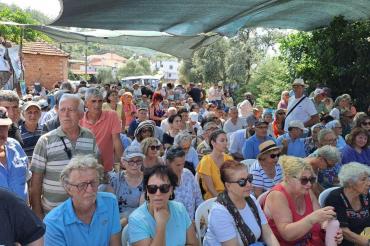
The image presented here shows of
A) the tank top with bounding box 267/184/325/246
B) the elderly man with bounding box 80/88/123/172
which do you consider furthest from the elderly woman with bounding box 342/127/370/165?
the elderly man with bounding box 80/88/123/172

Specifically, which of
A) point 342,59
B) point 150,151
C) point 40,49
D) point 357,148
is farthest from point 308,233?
point 40,49

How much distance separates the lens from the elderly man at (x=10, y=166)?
3438 millimetres

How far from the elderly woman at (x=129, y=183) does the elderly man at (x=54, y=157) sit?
2.24 feet

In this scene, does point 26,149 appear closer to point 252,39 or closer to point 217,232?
point 217,232

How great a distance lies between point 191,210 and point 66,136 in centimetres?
159

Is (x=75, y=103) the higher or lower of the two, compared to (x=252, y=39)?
lower

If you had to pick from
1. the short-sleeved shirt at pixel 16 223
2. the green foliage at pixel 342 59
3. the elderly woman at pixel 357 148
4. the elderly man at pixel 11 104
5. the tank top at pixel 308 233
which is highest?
the green foliage at pixel 342 59

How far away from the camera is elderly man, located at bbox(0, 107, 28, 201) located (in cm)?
344

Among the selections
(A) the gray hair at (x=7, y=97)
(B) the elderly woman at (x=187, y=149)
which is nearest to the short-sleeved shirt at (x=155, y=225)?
(A) the gray hair at (x=7, y=97)

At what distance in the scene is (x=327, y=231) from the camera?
3598 millimetres

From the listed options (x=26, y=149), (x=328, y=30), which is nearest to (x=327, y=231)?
(x=26, y=149)

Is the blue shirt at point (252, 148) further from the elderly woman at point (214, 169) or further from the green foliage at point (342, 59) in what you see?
the green foliage at point (342, 59)

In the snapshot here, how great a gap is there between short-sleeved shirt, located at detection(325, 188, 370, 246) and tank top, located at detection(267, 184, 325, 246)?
0.91 feet

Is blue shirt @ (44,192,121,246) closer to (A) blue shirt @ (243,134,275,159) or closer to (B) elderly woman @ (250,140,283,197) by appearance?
(B) elderly woman @ (250,140,283,197)
